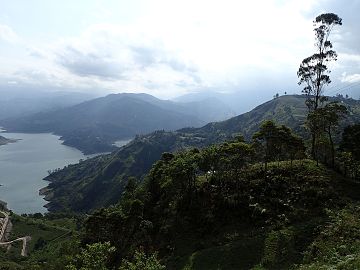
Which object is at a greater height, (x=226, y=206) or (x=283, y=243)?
(x=226, y=206)

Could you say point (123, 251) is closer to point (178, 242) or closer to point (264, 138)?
point (178, 242)

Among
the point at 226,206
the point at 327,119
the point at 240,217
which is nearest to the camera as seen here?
the point at 240,217

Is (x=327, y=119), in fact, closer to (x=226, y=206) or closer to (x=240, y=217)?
(x=226, y=206)

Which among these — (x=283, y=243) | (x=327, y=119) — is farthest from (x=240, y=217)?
(x=327, y=119)

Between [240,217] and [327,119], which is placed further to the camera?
[327,119]

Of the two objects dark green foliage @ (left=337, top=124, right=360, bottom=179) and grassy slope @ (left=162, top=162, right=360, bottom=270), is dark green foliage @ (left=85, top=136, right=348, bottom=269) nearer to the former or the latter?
grassy slope @ (left=162, top=162, right=360, bottom=270)

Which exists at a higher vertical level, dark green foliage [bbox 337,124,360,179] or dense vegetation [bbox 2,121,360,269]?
dark green foliage [bbox 337,124,360,179]

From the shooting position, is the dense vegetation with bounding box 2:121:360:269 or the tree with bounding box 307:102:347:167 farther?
the tree with bounding box 307:102:347:167

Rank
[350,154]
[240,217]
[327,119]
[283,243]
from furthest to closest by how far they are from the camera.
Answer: [327,119] → [350,154] → [240,217] → [283,243]

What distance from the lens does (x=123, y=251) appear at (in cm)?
6019

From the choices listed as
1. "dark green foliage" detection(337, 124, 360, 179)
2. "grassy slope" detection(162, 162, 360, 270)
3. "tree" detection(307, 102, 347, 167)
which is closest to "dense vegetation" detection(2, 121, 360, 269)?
"grassy slope" detection(162, 162, 360, 270)

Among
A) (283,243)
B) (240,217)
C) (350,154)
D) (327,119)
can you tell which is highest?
(327,119)

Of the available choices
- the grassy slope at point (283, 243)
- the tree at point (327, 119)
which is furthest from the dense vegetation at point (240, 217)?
the tree at point (327, 119)

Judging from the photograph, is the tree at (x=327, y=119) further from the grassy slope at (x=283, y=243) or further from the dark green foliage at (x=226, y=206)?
the grassy slope at (x=283, y=243)
